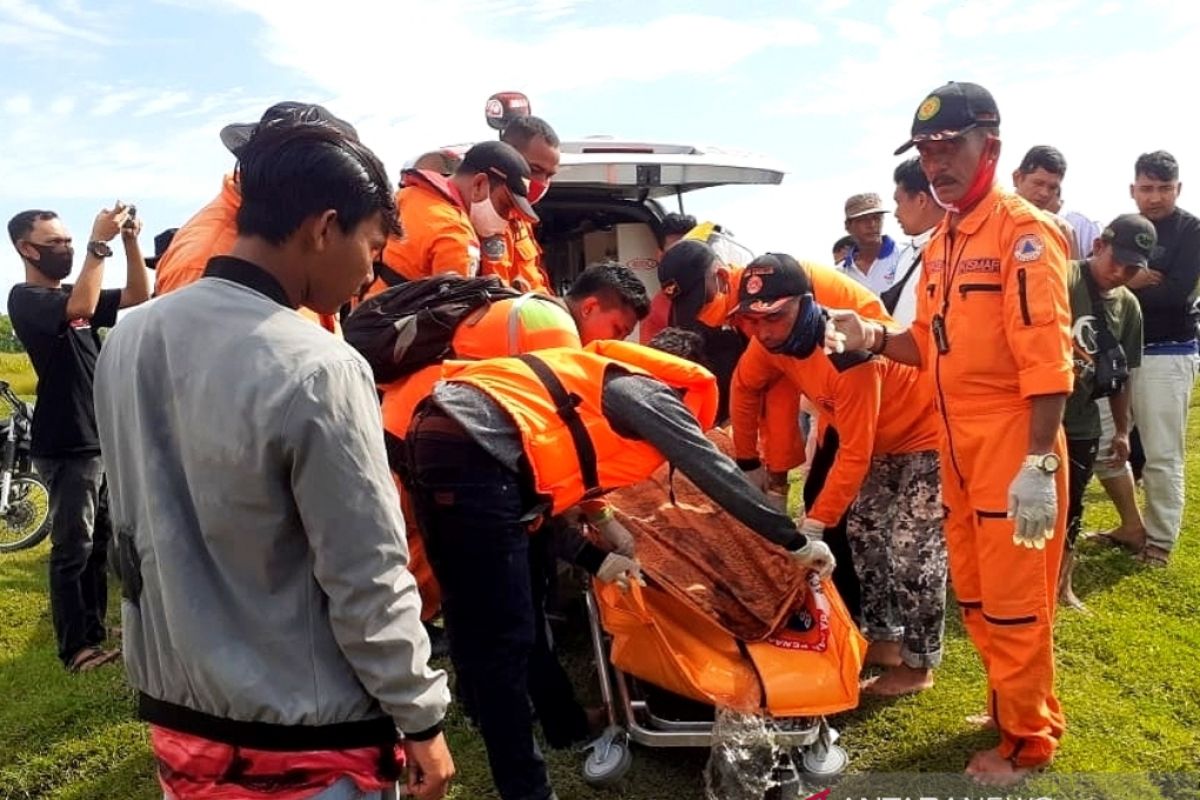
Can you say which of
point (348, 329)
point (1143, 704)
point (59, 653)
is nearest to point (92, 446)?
point (59, 653)

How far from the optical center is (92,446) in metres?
4.18

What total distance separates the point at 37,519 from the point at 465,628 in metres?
5.85

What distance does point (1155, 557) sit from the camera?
4.75m

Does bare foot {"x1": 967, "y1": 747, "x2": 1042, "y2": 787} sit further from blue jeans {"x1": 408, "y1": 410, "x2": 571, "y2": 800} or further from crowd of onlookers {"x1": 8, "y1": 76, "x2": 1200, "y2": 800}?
blue jeans {"x1": 408, "y1": 410, "x2": 571, "y2": 800}

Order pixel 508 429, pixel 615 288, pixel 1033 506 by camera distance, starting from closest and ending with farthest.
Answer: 1. pixel 508 429
2. pixel 1033 506
3. pixel 615 288

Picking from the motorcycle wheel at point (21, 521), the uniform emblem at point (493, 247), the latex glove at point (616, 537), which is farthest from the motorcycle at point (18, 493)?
the latex glove at point (616, 537)

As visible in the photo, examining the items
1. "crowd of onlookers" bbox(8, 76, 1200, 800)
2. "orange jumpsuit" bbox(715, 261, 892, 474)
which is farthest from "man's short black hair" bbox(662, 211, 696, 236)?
"orange jumpsuit" bbox(715, 261, 892, 474)

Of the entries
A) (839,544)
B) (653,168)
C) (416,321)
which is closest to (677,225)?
(653,168)

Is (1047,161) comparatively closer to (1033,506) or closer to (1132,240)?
(1132,240)

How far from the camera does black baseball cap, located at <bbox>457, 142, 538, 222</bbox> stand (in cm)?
379

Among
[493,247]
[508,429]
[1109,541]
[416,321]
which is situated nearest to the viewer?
[508,429]

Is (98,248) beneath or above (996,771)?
above

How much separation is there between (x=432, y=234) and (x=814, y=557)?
6.47ft

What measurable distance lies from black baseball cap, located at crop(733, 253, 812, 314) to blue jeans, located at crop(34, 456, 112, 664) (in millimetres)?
3085
